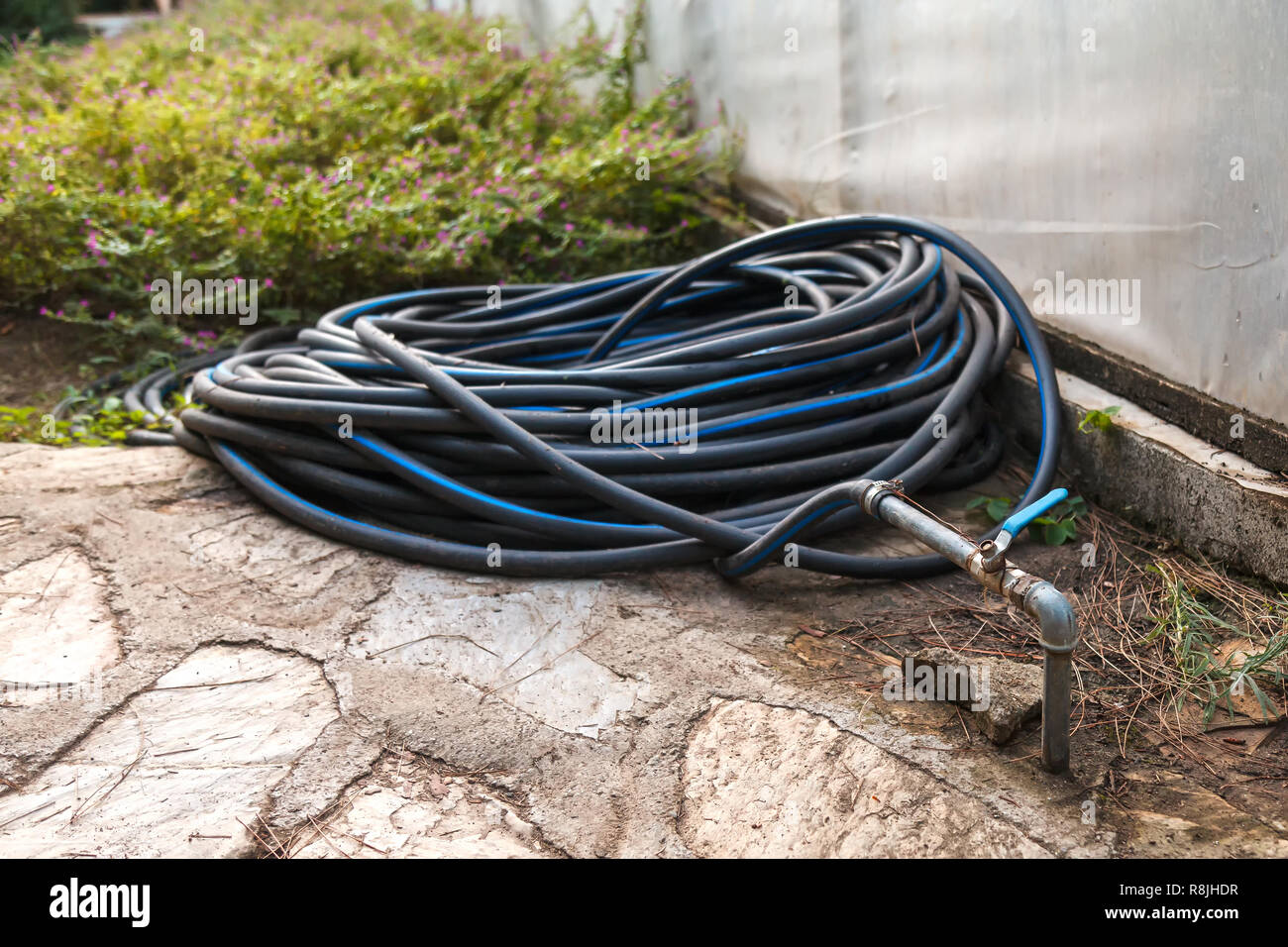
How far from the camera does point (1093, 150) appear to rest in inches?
97.9

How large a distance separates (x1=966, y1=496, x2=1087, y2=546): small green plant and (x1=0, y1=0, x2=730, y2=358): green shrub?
86.2 inches

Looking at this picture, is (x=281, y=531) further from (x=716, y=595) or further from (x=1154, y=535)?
(x=1154, y=535)

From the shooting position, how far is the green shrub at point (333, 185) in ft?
13.1

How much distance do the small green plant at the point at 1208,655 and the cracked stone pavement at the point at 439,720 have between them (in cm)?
36

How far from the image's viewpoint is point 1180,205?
223 cm

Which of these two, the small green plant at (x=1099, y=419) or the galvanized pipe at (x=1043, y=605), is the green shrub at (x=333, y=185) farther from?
the galvanized pipe at (x=1043, y=605)

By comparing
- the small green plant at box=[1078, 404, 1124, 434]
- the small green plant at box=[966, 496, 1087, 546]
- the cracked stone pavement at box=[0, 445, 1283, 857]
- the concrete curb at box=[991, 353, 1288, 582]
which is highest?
the small green plant at box=[1078, 404, 1124, 434]

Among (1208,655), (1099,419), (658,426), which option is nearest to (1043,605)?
(1208,655)

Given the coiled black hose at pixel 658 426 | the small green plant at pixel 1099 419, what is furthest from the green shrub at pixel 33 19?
the small green plant at pixel 1099 419

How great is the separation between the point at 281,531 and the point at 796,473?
4.20 feet

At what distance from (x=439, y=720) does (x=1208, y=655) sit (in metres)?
1.44

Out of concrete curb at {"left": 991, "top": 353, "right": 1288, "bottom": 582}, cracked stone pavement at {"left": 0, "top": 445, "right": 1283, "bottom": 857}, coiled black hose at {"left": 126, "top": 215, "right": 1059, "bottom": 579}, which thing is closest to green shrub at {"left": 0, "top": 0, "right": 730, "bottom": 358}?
coiled black hose at {"left": 126, "top": 215, "right": 1059, "bottom": 579}

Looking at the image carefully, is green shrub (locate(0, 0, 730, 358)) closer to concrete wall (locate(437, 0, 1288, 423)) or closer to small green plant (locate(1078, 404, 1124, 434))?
concrete wall (locate(437, 0, 1288, 423))

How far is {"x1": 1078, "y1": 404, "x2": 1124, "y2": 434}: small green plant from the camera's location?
2.41 meters
